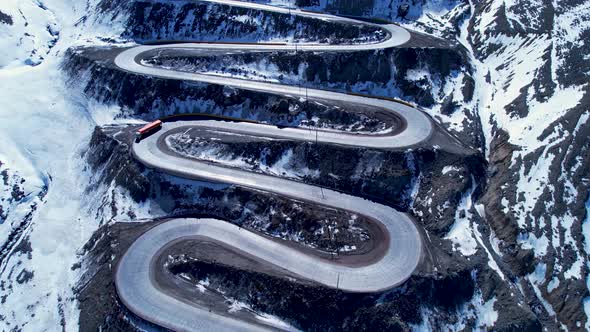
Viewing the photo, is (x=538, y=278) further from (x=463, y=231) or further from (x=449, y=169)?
(x=449, y=169)

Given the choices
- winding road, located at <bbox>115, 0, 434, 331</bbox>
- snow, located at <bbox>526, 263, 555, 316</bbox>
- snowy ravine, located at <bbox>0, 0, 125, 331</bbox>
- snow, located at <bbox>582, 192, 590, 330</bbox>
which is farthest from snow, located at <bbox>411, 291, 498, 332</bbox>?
snowy ravine, located at <bbox>0, 0, 125, 331</bbox>

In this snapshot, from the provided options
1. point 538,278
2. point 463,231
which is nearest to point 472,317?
point 538,278

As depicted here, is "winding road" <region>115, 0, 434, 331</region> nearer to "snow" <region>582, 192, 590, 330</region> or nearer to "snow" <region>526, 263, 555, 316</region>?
"snow" <region>526, 263, 555, 316</region>

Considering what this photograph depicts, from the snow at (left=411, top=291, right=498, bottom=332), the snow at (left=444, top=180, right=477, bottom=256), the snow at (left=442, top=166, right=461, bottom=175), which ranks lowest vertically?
the snow at (left=411, top=291, right=498, bottom=332)

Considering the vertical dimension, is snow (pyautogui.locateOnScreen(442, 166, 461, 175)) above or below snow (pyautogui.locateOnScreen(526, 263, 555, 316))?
above

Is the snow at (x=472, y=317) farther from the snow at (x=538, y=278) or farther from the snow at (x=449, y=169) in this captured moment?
the snow at (x=449, y=169)

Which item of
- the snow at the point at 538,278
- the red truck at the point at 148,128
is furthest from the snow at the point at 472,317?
the red truck at the point at 148,128
